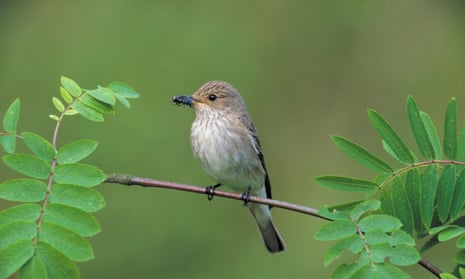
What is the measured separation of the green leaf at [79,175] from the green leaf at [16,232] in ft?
0.84

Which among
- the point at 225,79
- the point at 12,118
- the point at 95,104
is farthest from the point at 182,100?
the point at 225,79

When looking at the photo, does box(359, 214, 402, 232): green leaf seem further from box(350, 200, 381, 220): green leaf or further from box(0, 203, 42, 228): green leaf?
box(0, 203, 42, 228): green leaf

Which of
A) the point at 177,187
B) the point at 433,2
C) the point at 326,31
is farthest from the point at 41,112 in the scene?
the point at 177,187

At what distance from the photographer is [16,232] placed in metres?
2.87

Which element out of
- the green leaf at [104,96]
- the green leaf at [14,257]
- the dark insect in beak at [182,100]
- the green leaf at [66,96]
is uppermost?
the dark insect in beak at [182,100]

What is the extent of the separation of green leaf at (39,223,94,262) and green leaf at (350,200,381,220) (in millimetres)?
1061

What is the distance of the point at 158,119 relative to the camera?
28.4ft

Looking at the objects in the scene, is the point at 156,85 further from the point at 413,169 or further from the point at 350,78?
the point at 413,169

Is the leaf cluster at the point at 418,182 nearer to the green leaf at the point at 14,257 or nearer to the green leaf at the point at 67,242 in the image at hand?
the green leaf at the point at 67,242

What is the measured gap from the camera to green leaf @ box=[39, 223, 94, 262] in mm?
2830

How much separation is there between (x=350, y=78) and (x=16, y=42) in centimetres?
422

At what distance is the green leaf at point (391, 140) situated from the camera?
11.4ft

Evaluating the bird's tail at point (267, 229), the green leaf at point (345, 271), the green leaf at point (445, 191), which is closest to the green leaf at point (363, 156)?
the green leaf at point (445, 191)

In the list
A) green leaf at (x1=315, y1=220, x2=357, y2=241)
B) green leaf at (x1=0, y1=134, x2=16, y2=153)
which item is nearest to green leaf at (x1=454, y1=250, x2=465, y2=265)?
green leaf at (x1=315, y1=220, x2=357, y2=241)
